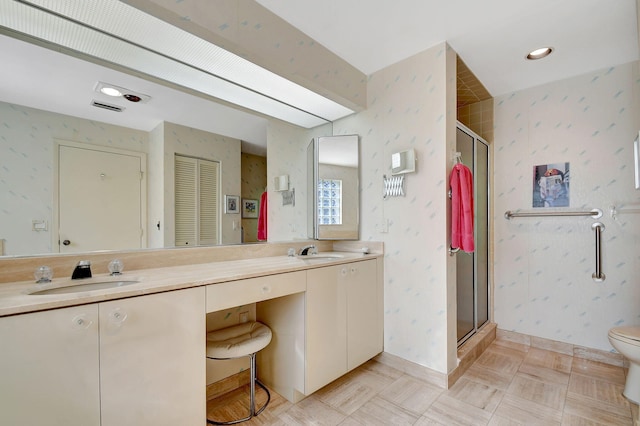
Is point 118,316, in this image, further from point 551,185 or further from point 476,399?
point 551,185

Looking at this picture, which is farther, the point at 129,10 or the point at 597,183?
the point at 597,183

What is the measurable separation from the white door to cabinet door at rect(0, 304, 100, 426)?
606 mm

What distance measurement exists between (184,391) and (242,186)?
1.26 metres

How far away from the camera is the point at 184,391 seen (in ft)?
4.06

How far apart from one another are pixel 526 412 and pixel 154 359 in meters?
2.03

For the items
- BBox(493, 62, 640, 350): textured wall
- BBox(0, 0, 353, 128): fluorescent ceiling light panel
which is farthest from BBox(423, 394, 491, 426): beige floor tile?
BBox(0, 0, 353, 128): fluorescent ceiling light panel

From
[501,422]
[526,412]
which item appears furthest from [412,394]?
[526,412]

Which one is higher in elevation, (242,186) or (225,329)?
(242,186)

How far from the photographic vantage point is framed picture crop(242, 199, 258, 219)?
81.0 inches

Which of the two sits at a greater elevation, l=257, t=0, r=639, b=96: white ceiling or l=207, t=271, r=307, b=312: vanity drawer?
l=257, t=0, r=639, b=96: white ceiling

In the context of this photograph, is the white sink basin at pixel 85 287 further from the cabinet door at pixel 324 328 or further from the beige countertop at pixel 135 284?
the cabinet door at pixel 324 328

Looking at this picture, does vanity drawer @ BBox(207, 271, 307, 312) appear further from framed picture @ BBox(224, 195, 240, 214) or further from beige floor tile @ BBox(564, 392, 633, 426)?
beige floor tile @ BBox(564, 392, 633, 426)

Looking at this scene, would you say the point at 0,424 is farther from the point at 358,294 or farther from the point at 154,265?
the point at 358,294

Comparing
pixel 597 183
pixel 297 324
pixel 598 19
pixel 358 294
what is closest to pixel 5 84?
pixel 297 324
